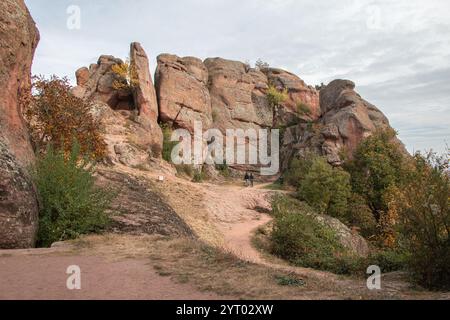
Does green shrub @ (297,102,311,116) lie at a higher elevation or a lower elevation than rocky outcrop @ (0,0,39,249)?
higher

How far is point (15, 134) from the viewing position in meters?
12.5

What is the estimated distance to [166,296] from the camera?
200 inches

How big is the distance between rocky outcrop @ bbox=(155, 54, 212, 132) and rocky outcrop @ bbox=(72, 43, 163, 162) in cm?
133

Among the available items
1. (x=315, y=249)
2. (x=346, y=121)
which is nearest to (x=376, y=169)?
(x=346, y=121)

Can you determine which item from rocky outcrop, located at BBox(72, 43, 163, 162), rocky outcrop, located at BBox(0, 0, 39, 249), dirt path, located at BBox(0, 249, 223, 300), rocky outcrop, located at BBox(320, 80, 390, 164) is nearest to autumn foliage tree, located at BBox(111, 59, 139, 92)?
rocky outcrop, located at BBox(72, 43, 163, 162)

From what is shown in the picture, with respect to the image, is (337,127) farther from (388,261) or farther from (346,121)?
(388,261)

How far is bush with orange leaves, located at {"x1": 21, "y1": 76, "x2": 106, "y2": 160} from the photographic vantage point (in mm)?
17125

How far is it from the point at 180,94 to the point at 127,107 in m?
4.98

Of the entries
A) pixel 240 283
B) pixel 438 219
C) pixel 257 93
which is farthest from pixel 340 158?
pixel 240 283

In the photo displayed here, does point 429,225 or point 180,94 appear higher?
point 180,94

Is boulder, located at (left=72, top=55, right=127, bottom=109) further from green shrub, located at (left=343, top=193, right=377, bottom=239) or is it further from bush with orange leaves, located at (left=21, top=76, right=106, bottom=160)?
green shrub, located at (left=343, top=193, right=377, bottom=239)

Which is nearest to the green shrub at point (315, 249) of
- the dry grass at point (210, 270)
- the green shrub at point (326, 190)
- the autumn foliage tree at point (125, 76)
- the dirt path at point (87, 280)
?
the dry grass at point (210, 270)

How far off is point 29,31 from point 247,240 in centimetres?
1305

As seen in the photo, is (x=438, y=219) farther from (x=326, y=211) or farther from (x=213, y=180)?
(x=213, y=180)
